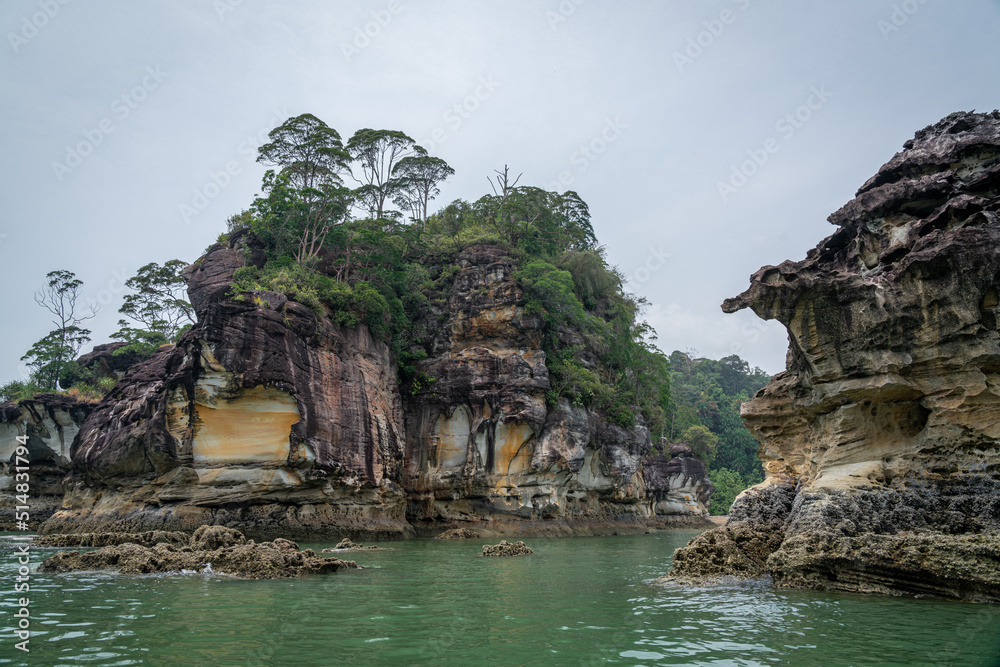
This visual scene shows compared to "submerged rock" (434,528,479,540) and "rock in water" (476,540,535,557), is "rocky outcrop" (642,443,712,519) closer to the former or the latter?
"submerged rock" (434,528,479,540)

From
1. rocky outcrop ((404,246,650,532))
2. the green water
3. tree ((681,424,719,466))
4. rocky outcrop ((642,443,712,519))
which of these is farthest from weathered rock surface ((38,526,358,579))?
tree ((681,424,719,466))

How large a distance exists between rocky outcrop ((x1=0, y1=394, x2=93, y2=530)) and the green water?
2248 cm

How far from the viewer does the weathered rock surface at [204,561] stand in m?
10.9

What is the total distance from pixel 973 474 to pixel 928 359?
1827 mm

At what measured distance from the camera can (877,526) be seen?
361 inches

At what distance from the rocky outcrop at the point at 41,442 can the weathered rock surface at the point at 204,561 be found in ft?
67.8

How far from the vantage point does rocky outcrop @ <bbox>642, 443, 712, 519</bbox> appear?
3784cm

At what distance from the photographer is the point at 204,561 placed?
37.6ft

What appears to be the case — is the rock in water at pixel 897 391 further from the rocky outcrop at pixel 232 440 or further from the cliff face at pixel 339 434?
the cliff face at pixel 339 434

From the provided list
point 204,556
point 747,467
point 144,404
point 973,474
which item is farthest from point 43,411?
point 747,467

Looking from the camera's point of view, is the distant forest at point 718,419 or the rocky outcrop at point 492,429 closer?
the rocky outcrop at point 492,429

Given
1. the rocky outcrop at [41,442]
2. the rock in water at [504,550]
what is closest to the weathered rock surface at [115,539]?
the rock in water at [504,550]

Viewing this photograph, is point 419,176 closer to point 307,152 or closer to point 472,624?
point 307,152

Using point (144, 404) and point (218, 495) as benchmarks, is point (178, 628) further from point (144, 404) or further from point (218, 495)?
point (144, 404)
